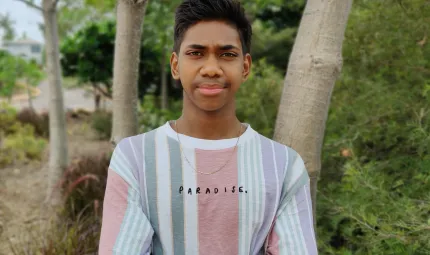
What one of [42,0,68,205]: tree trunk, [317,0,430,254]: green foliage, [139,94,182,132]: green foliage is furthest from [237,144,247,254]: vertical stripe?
[139,94,182,132]: green foliage

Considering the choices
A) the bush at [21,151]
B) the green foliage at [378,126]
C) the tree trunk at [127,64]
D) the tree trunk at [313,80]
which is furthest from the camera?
the bush at [21,151]

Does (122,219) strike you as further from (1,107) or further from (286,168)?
(1,107)

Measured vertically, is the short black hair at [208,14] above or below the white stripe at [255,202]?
above

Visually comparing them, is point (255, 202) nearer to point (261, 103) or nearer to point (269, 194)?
point (269, 194)

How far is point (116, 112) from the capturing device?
2742 millimetres

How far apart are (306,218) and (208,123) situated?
432 mm

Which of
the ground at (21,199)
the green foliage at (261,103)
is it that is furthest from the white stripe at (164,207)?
the green foliage at (261,103)

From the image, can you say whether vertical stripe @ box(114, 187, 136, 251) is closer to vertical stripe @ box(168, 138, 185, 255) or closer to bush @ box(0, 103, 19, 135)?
vertical stripe @ box(168, 138, 185, 255)

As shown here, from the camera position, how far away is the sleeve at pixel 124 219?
1.32 m

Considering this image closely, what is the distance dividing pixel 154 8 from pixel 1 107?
21.1ft

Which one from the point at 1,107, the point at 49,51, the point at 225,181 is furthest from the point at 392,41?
the point at 1,107

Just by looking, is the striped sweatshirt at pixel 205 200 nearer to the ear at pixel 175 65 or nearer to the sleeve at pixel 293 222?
the sleeve at pixel 293 222

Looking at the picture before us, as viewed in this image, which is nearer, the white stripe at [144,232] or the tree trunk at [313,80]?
the white stripe at [144,232]

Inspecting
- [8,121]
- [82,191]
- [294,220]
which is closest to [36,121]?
[8,121]
